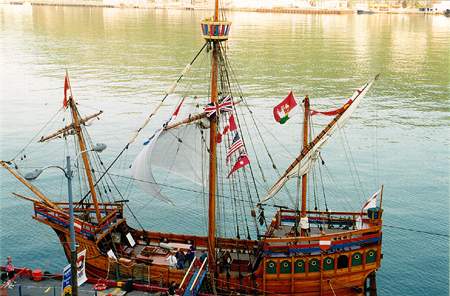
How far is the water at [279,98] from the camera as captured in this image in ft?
142

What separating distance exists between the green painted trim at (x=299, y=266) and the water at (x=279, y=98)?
845cm

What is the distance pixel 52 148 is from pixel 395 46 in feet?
310

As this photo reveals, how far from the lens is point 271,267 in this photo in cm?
3122

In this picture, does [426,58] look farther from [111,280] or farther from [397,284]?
[111,280]

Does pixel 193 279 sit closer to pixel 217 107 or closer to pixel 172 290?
pixel 172 290

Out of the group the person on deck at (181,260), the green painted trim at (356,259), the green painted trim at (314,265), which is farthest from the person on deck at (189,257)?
the green painted trim at (356,259)

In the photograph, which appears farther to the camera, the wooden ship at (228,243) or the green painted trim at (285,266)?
the wooden ship at (228,243)

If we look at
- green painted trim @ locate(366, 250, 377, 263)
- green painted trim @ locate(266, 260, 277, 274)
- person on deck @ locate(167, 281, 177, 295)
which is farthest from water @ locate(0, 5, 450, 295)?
person on deck @ locate(167, 281, 177, 295)

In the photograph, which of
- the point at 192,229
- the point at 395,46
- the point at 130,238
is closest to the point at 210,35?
the point at 130,238

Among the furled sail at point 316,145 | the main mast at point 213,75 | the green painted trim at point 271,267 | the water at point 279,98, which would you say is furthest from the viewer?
the water at point 279,98

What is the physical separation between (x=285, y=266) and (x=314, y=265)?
60.4 inches

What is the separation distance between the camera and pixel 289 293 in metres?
31.7

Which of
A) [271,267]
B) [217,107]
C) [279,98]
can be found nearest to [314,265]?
[271,267]

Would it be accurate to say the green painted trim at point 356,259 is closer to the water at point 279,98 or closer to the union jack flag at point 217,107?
the water at point 279,98
